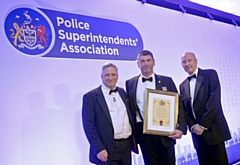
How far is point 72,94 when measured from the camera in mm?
2699

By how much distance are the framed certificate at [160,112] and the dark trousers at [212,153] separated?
1.78ft

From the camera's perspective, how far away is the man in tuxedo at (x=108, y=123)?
212cm

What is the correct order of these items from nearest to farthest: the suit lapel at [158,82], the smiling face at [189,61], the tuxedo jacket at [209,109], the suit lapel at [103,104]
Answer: the suit lapel at [103,104], the suit lapel at [158,82], the tuxedo jacket at [209,109], the smiling face at [189,61]

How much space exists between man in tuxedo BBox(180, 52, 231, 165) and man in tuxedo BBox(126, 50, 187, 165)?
0.91 ft

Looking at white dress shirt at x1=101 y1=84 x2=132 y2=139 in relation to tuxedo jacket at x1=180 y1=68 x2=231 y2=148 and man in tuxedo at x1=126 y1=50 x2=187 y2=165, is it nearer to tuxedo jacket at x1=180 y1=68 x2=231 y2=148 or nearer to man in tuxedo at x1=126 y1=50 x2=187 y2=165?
man in tuxedo at x1=126 y1=50 x2=187 y2=165

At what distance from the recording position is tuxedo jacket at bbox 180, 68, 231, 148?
2.65 meters

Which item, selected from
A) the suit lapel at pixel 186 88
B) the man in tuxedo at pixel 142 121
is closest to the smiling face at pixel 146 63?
A: the man in tuxedo at pixel 142 121

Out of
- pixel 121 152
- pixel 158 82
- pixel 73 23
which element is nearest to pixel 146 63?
pixel 158 82

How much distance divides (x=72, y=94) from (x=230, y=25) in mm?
3569

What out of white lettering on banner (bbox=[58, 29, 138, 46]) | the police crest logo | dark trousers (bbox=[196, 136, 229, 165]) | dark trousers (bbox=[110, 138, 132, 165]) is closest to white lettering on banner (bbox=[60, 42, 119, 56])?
white lettering on banner (bbox=[58, 29, 138, 46])

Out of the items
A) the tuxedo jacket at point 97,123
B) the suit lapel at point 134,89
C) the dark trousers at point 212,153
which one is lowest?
the dark trousers at point 212,153

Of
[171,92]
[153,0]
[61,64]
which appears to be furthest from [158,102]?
[153,0]

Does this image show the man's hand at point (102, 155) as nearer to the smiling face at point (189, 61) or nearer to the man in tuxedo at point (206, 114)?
the man in tuxedo at point (206, 114)

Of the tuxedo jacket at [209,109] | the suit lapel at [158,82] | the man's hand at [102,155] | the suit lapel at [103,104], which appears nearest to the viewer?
the man's hand at [102,155]
